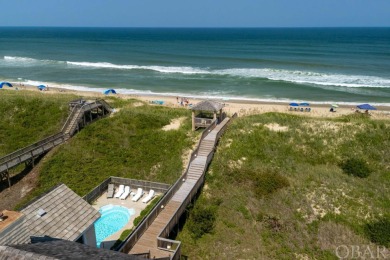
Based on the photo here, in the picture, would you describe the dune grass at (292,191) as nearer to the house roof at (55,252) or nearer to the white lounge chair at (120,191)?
the white lounge chair at (120,191)

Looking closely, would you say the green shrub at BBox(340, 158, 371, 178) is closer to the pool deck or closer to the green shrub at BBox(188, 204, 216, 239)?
the green shrub at BBox(188, 204, 216, 239)

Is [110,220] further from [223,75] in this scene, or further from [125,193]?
[223,75]

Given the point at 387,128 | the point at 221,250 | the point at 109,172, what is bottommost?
the point at 221,250

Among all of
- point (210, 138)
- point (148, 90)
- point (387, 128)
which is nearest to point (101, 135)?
point (210, 138)

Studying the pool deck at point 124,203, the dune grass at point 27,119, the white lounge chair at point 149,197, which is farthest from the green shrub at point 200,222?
the dune grass at point 27,119

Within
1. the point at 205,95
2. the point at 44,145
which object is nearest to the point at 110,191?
the point at 44,145

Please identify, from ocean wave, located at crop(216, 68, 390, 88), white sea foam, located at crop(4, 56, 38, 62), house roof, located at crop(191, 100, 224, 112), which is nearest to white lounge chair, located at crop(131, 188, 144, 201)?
house roof, located at crop(191, 100, 224, 112)

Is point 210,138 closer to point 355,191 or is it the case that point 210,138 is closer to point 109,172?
point 109,172
